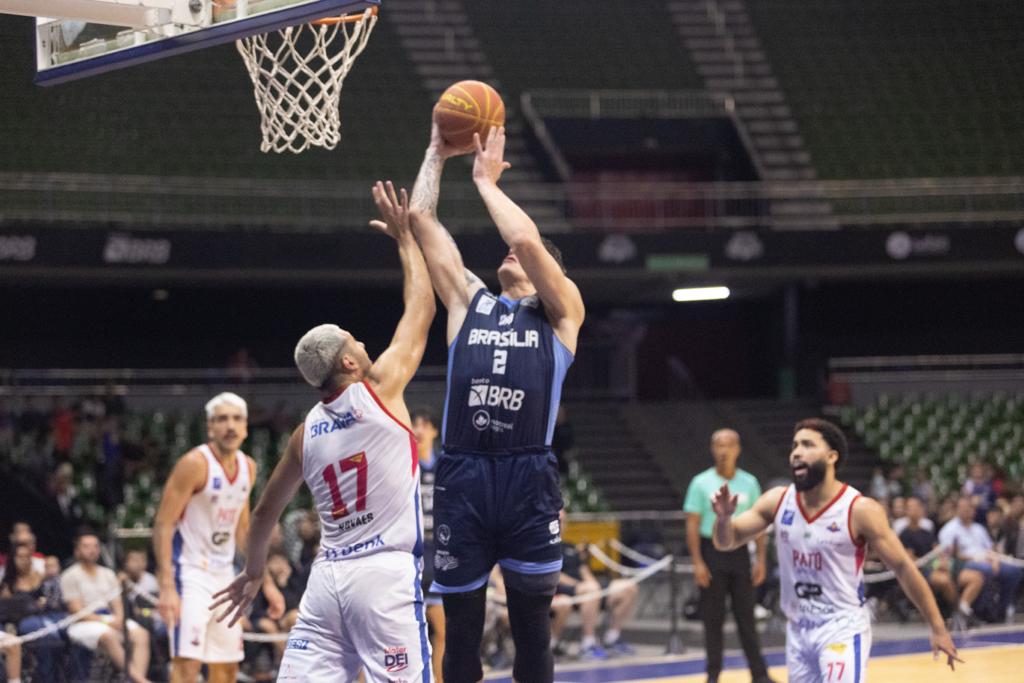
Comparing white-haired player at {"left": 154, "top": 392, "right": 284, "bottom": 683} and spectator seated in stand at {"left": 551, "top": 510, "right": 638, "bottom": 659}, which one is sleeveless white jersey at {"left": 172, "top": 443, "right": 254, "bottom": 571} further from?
spectator seated in stand at {"left": 551, "top": 510, "right": 638, "bottom": 659}

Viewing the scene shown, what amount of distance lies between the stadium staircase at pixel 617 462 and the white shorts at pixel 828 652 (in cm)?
1184

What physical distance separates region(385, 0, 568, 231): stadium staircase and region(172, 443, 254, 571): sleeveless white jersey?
1321cm

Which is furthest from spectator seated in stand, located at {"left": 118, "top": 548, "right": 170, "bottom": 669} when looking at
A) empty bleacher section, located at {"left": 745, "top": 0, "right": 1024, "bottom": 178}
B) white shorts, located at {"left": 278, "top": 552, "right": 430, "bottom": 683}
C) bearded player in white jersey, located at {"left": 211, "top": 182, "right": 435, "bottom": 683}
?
empty bleacher section, located at {"left": 745, "top": 0, "right": 1024, "bottom": 178}

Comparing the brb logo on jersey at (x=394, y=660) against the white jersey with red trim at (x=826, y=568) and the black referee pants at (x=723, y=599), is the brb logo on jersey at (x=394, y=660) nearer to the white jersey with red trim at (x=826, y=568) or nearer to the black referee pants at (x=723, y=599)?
the white jersey with red trim at (x=826, y=568)

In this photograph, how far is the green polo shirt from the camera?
385 inches

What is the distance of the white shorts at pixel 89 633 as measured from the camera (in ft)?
32.6

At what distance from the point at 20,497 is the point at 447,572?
11425mm

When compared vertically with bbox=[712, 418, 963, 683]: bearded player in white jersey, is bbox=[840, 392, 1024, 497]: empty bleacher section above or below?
above

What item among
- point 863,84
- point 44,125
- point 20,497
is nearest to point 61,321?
point 44,125

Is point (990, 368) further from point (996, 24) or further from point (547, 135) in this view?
point (547, 135)

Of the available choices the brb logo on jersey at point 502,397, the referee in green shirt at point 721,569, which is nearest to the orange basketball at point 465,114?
the brb logo on jersey at point 502,397

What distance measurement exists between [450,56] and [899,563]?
17666 millimetres

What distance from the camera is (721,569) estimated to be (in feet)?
31.5

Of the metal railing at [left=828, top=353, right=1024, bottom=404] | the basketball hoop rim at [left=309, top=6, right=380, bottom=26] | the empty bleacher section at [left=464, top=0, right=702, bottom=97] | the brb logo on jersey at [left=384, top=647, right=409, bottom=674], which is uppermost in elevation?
the empty bleacher section at [left=464, top=0, right=702, bottom=97]
